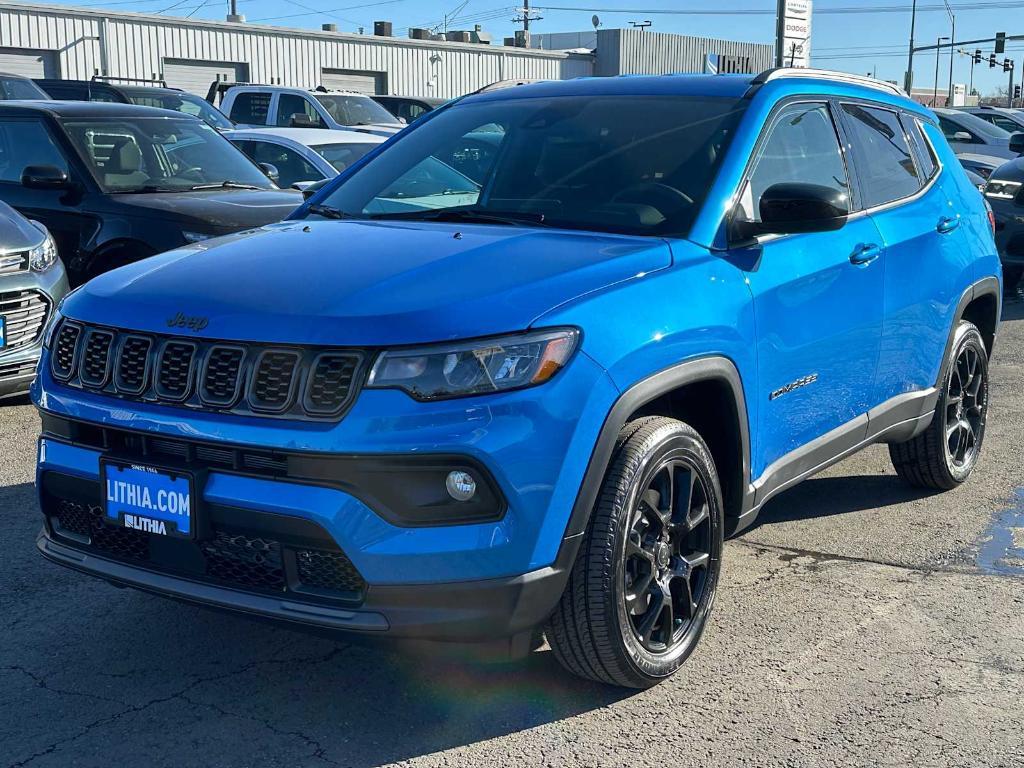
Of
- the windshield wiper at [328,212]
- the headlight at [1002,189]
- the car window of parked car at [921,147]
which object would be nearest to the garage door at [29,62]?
the headlight at [1002,189]

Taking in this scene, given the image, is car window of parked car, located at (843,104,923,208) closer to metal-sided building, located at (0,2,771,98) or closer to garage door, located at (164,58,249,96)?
metal-sided building, located at (0,2,771,98)

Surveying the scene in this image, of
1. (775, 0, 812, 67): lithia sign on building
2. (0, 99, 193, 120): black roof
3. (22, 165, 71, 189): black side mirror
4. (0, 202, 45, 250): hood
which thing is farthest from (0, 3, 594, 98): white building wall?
(0, 202, 45, 250): hood

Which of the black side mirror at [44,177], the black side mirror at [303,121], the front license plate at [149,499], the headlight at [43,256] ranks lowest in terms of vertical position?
the black side mirror at [303,121]

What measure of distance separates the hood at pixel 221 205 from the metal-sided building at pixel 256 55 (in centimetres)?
2229

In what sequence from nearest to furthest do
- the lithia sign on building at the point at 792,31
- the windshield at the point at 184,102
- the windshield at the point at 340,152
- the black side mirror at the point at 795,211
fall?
the black side mirror at the point at 795,211, the windshield at the point at 340,152, the windshield at the point at 184,102, the lithia sign on building at the point at 792,31

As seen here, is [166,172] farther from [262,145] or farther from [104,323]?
[104,323]

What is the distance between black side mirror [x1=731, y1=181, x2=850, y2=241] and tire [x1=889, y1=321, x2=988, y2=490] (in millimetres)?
1679

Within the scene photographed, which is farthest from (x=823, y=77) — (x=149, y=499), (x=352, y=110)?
(x=352, y=110)

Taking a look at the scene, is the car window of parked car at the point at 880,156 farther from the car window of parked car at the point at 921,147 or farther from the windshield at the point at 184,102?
the windshield at the point at 184,102

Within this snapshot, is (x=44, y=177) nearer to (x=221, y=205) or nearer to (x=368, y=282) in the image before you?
(x=221, y=205)

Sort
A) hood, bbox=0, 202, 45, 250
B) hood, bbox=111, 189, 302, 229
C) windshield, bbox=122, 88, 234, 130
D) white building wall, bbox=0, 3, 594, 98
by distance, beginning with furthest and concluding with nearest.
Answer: white building wall, bbox=0, 3, 594, 98
windshield, bbox=122, 88, 234, 130
hood, bbox=111, 189, 302, 229
hood, bbox=0, 202, 45, 250

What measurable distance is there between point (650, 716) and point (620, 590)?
1.31ft

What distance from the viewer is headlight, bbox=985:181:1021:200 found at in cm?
1145

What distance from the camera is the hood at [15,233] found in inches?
269
